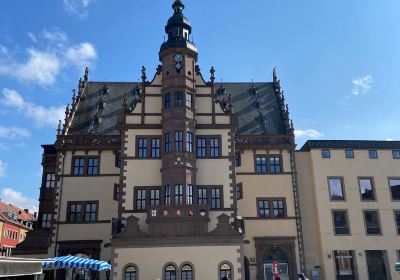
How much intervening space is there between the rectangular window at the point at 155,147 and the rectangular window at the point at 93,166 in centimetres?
652

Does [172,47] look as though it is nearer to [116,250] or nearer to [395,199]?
[116,250]

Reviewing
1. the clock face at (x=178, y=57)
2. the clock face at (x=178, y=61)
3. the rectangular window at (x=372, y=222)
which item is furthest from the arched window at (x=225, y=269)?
the clock face at (x=178, y=57)

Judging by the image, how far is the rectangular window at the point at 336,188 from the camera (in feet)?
135

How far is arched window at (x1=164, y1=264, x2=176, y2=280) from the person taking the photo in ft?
105

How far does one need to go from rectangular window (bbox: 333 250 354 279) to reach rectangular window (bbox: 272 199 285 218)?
6.05 metres

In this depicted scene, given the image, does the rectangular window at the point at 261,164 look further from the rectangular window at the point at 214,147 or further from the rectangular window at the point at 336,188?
the rectangular window at the point at 336,188

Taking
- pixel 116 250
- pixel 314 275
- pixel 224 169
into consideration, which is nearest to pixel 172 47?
pixel 224 169

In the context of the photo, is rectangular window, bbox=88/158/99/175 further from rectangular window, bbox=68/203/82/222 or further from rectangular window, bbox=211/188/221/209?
rectangular window, bbox=211/188/221/209

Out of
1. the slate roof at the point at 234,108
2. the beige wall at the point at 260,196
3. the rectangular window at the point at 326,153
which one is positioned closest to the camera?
the beige wall at the point at 260,196

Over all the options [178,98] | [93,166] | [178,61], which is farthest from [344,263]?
[93,166]

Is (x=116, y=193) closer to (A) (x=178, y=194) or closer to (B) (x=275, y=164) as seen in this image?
(A) (x=178, y=194)

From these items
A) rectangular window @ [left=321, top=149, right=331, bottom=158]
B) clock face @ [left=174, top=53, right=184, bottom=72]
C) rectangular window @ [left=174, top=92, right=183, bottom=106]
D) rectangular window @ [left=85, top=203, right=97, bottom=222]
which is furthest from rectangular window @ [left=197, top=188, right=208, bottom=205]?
rectangular window @ [left=321, top=149, right=331, bottom=158]

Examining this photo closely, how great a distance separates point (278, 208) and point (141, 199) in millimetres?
13138

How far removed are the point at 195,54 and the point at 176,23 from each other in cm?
355
